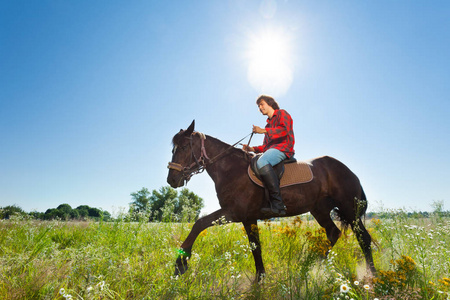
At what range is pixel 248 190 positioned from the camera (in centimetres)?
448

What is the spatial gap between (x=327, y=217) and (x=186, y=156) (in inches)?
128

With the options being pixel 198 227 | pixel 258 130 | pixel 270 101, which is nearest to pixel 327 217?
pixel 258 130

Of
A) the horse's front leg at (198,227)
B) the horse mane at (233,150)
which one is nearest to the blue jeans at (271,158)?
the horse mane at (233,150)

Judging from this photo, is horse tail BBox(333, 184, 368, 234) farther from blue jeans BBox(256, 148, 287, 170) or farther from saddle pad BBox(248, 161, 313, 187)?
blue jeans BBox(256, 148, 287, 170)

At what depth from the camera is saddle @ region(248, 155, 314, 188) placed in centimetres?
457

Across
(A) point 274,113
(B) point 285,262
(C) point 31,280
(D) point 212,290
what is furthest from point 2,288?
(A) point 274,113

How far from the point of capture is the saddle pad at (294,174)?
15.0 feet

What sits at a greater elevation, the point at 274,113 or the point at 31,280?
the point at 274,113

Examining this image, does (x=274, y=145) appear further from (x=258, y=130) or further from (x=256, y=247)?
(x=256, y=247)

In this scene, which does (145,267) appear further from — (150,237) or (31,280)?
(150,237)

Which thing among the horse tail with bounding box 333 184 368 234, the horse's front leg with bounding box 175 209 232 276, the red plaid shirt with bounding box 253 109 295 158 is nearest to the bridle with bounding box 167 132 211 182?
the horse's front leg with bounding box 175 209 232 276

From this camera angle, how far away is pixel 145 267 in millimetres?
3520

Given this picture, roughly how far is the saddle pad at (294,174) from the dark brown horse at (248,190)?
0.09m

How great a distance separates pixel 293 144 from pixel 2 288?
455cm
